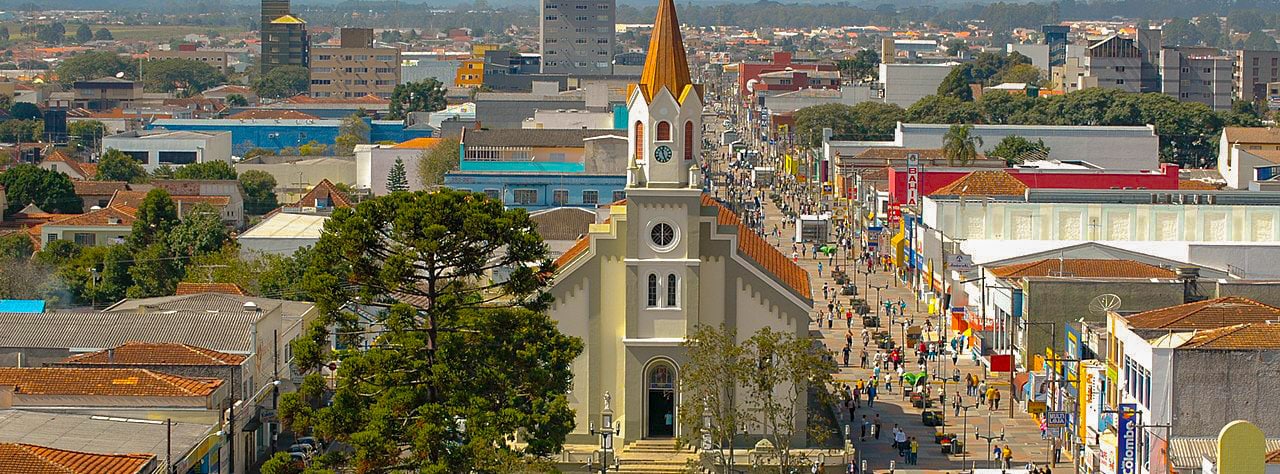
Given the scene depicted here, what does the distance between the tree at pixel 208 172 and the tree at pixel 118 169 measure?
15.8 ft

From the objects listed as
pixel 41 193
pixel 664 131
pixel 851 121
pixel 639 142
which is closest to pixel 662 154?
pixel 664 131

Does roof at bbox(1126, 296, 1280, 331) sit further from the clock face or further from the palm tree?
the palm tree

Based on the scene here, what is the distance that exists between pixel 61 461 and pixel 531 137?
2729 inches

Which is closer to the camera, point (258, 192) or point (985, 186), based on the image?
point (985, 186)

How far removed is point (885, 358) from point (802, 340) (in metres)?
22.3

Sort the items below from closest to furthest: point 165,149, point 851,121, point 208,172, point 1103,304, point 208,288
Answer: point 1103,304 → point 208,288 → point 208,172 → point 165,149 → point 851,121

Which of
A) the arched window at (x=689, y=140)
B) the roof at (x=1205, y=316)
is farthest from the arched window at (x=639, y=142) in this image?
the roof at (x=1205, y=316)

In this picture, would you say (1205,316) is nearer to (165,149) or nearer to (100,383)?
(100,383)

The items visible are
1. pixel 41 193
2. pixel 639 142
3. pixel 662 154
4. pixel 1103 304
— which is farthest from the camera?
pixel 41 193

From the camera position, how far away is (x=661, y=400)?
197ft

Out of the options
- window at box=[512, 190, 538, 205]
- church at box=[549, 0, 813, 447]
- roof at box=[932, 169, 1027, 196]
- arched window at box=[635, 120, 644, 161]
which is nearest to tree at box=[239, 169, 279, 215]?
window at box=[512, 190, 538, 205]

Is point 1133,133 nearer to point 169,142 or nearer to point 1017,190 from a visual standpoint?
point 1017,190

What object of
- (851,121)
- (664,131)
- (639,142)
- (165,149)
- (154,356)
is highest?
(664,131)

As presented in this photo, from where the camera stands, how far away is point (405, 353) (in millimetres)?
50594
